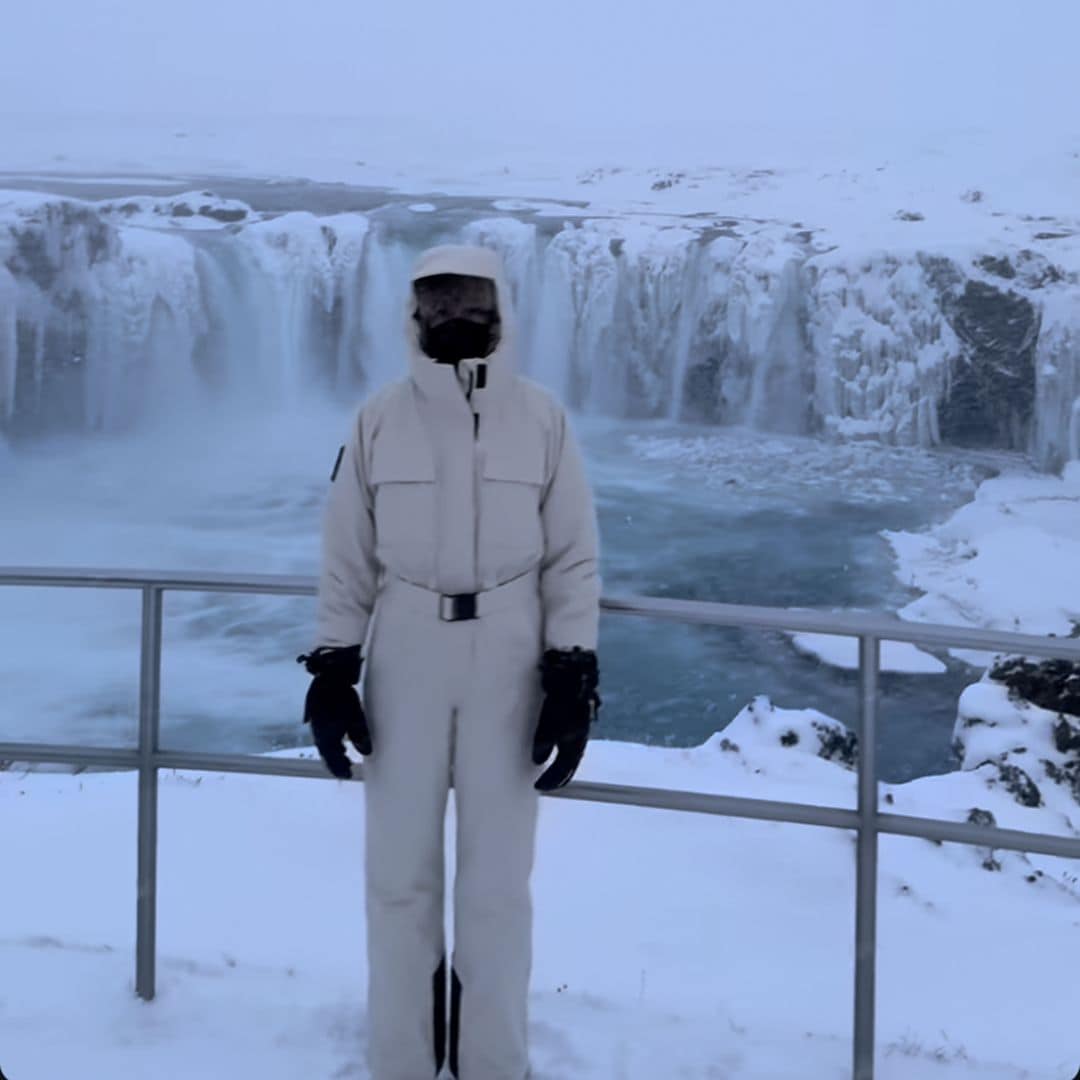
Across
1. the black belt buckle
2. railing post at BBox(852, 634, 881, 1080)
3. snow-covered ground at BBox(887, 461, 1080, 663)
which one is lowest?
snow-covered ground at BBox(887, 461, 1080, 663)

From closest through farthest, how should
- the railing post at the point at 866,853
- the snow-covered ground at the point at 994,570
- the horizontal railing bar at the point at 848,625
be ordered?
the horizontal railing bar at the point at 848,625 → the railing post at the point at 866,853 → the snow-covered ground at the point at 994,570

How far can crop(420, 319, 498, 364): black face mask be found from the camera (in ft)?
4.66

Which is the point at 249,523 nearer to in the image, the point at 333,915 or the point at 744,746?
the point at 744,746

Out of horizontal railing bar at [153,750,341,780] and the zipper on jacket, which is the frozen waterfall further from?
the zipper on jacket

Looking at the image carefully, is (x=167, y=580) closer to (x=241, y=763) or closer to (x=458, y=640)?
(x=241, y=763)

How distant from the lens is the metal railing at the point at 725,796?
1.41m

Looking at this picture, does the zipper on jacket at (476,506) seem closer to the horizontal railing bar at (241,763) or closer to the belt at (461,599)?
the belt at (461,599)

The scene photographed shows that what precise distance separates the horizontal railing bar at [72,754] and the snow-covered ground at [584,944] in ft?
1.15

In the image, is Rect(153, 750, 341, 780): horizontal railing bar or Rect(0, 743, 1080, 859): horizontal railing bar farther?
Rect(153, 750, 341, 780): horizontal railing bar

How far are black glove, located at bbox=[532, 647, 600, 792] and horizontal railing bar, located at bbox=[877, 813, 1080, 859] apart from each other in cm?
35

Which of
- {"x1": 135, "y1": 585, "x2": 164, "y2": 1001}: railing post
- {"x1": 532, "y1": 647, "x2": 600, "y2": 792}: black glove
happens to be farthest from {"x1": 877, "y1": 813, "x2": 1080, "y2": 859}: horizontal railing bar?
{"x1": 135, "y1": 585, "x2": 164, "y2": 1001}: railing post

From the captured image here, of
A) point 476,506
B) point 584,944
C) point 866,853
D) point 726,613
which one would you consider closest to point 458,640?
point 476,506

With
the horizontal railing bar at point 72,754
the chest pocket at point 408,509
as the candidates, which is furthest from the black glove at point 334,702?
the horizontal railing bar at point 72,754

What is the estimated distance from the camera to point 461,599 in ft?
4.57
